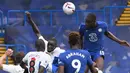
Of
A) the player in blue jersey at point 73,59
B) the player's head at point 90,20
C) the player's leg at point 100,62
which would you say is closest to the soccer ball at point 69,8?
the player's head at point 90,20

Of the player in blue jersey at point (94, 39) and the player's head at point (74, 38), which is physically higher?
the player's head at point (74, 38)

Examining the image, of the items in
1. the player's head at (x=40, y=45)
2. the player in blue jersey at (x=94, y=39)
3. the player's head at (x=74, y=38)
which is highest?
the player's head at (x=74, y=38)

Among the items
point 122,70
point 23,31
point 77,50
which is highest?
point 77,50

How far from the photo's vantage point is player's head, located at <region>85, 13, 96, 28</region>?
1349 centimetres

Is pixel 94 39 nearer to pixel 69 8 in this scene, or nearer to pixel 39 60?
pixel 39 60

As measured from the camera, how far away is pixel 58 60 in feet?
35.9

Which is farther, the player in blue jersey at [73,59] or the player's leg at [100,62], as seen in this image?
the player's leg at [100,62]

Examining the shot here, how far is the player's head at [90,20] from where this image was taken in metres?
13.5

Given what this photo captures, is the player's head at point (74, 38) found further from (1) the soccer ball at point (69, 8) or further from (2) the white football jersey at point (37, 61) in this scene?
(1) the soccer ball at point (69, 8)

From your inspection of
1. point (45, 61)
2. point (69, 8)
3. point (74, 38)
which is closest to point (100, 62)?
point (45, 61)

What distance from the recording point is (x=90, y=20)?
13.6 m

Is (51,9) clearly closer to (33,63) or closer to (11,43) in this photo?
(11,43)

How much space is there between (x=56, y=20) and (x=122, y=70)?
3758 mm

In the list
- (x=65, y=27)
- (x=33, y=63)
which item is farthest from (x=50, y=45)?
(x=65, y=27)
